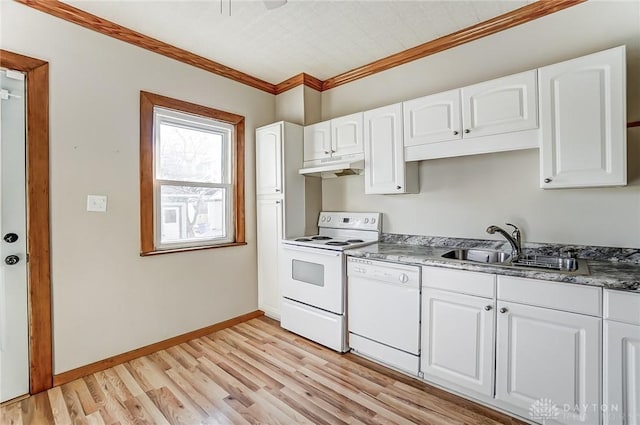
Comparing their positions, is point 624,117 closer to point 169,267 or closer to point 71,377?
point 169,267

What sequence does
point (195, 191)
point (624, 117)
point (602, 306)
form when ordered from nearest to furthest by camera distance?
point (602, 306), point (624, 117), point (195, 191)

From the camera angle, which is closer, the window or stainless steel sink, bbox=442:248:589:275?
stainless steel sink, bbox=442:248:589:275

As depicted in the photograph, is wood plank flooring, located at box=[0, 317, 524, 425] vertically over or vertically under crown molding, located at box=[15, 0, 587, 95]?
under

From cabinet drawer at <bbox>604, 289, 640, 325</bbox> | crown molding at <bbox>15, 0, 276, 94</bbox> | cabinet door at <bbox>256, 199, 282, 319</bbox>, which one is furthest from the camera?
cabinet door at <bbox>256, 199, 282, 319</bbox>

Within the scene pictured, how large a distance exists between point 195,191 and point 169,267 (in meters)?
0.76

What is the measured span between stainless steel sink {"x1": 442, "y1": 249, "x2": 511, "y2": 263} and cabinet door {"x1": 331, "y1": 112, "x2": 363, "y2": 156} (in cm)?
118

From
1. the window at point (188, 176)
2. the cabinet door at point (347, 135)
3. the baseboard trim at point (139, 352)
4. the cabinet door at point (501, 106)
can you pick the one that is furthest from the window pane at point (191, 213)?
the cabinet door at point (501, 106)

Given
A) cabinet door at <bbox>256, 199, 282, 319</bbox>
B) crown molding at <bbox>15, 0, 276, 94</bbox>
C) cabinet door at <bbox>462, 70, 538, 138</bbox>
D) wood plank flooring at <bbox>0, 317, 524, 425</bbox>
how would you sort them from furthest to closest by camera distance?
cabinet door at <bbox>256, 199, 282, 319</bbox>
crown molding at <bbox>15, 0, 276, 94</bbox>
cabinet door at <bbox>462, 70, 538, 138</bbox>
wood plank flooring at <bbox>0, 317, 524, 425</bbox>

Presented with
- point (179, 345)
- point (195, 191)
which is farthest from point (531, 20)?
point (179, 345)

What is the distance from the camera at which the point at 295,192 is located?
10.3ft

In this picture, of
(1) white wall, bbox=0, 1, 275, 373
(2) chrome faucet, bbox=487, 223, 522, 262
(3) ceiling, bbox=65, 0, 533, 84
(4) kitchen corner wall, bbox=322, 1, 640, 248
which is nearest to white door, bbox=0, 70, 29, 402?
(1) white wall, bbox=0, 1, 275, 373

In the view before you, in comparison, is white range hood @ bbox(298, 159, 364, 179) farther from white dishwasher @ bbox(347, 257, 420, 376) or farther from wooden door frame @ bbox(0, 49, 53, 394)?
wooden door frame @ bbox(0, 49, 53, 394)

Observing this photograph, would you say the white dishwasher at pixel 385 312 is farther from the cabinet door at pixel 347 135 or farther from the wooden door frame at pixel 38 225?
the wooden door frame at pixel 38 225

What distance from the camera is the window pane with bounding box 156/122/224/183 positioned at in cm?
274
